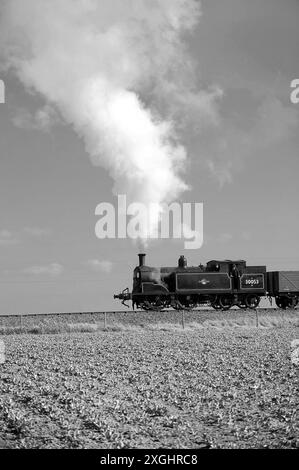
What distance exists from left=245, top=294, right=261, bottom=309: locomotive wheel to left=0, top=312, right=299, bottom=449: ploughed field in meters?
14.5

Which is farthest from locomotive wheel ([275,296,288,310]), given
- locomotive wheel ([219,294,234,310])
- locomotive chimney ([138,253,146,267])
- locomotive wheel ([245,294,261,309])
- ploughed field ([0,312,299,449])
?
ploughed field ([0,312,299,449])

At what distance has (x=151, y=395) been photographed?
13.3 metres

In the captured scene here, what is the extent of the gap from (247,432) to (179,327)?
788 inches

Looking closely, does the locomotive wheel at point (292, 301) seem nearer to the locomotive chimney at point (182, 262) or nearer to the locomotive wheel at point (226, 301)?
the locomotive wheel at point (226, 301)

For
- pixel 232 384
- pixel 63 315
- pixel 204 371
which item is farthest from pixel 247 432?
pixel 63 315

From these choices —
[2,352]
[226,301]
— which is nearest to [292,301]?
[226,301]

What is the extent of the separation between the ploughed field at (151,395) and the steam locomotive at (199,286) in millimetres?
12295

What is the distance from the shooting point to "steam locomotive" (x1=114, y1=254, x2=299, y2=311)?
35.9 metres

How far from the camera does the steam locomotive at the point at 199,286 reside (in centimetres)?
3591

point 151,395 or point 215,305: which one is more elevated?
point 215,305

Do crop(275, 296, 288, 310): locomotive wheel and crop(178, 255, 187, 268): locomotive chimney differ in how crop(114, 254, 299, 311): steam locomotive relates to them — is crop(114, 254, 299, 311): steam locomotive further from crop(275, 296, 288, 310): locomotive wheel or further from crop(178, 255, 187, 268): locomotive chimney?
crop(275, 296, 288, 310): locomotive wheel

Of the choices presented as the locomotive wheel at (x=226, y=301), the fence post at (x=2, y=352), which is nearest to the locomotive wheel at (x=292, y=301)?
the locomotive wheel at (x=226, y=301)

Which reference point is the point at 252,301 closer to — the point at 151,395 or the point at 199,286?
the point at 199,286

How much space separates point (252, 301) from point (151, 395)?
85.4ft
